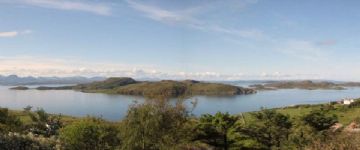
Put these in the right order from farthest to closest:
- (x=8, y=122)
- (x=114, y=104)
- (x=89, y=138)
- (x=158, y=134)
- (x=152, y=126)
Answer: (x=114, y=104) → (x=8, y=122) → (x=89, y=138) → (x=158, y=134) → (x=152, y=126)

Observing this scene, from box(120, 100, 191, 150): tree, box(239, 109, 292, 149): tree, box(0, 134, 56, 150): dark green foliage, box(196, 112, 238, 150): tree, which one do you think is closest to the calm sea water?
box(239, 109, 292, 149): tree

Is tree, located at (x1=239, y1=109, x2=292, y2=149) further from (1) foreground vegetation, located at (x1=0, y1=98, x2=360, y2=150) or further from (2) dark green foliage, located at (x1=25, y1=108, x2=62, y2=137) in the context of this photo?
(2) dark green foliage, located at (x1=25, y1=108, x2=62, y2=137)

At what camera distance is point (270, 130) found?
3111 cm

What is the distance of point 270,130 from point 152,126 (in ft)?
43.1

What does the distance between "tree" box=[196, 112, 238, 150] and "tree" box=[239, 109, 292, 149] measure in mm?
1124

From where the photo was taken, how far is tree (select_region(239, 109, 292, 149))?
99.7 ft

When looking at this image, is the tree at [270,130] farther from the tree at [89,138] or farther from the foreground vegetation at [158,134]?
the tree at [89,138]

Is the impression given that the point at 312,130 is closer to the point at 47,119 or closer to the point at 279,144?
the point at 279,144

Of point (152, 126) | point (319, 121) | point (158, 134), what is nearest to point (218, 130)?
point (158, 134)

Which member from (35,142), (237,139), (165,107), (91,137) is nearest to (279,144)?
(237,139)

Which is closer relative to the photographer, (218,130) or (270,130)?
(218,130)

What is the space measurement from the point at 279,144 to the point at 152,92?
1236 cm

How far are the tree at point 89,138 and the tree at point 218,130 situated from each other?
7.08 m

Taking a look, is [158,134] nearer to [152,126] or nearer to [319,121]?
[152,126]
